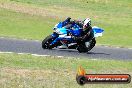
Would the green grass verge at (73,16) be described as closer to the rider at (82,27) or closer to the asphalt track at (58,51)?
the asphalt track at (58,51)

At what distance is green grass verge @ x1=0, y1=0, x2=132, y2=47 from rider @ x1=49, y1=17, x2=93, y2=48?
6.16 metres

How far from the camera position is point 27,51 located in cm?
1977

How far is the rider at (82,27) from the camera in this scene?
2153cm

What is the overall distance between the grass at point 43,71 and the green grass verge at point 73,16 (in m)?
→ 10.6

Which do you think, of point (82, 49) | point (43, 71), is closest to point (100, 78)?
point (43, 71)

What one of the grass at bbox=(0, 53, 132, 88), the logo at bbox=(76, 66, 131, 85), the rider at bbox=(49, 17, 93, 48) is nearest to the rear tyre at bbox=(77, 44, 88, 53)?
the rider at bbox=(49, 17, 93, 48)

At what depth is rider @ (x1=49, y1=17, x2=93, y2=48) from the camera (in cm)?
2153

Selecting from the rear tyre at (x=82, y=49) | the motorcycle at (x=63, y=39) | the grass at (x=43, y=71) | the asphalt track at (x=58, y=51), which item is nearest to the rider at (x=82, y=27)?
the motorcycle at (x=63, y=39)

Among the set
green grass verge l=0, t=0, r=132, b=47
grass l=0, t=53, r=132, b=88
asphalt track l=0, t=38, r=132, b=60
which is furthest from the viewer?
green grass verge l=0, t=0, r=132, b=47

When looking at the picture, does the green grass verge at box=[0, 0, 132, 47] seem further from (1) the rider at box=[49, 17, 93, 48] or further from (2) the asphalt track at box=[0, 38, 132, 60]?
(1) the rider at box=[49, 17, 93, 48]

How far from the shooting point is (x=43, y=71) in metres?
13.3

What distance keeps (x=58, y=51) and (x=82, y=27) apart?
180cm

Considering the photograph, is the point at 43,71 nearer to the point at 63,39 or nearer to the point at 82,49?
the point at 63,39

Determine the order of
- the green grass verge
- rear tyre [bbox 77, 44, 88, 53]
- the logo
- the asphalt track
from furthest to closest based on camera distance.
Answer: the green grass verge, rear tyre [bbox 77, 44, 88, 53], the asphalt track, the logo
